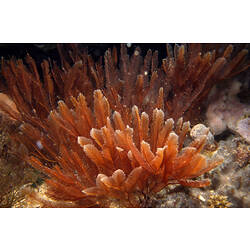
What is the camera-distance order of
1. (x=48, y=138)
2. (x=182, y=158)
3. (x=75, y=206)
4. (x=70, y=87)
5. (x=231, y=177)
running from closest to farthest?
(x=182, y=158) → (x=75, y=206) → (x=231, y=177) → (x=48, y=138) → (x=70, y=87)

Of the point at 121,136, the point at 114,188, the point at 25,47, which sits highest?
the point at 25,47

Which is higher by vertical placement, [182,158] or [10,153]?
[182,158]

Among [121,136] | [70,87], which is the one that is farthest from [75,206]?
[70,87]

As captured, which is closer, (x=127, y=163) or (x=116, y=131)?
(x=116, y=131)

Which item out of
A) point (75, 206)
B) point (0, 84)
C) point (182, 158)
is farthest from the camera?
point (0, 84)

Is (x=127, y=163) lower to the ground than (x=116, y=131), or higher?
lower

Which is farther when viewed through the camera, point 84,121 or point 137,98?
point 137,98

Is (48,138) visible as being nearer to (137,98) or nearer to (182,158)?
(137,98)

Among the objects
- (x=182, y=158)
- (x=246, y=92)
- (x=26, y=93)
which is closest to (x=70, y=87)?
(x=26, y=93)
